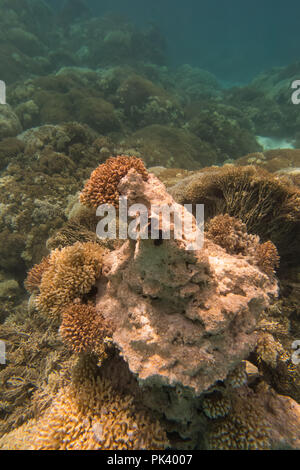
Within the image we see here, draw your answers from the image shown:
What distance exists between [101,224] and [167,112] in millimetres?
14551

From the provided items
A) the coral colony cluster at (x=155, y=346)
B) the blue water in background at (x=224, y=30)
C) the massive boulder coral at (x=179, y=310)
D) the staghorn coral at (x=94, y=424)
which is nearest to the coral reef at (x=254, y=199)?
the coral colony cluster at (x=155, y=346)

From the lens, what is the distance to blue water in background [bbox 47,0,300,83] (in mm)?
51875

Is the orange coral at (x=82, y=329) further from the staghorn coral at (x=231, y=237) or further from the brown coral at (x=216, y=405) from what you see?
the staghorn coral at (x=231, y=237)

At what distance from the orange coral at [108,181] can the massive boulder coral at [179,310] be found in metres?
0.18

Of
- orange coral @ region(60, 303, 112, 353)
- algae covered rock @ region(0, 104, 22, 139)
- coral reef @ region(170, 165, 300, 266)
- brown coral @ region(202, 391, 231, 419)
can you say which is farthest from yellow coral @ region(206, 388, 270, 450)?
algae covered rock @ region(0, 104, 22, 139)

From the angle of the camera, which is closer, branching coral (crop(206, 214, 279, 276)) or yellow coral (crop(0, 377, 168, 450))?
yellow coral (crop(0, 377, 168, 450))

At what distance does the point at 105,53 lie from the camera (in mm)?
28156

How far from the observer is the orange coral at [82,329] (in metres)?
2.52

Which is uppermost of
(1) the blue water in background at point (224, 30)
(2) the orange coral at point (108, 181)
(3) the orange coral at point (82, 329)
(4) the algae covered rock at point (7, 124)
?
(1) the blue water in background at point (224, 30)

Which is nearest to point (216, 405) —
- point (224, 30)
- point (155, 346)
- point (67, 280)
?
point (155, 346)

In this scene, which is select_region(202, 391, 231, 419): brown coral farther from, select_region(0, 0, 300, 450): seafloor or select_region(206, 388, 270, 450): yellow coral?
select_region(206, 388, 270, 450): yellow coral

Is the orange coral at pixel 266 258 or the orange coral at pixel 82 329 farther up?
the orange coral at pixel 266 258

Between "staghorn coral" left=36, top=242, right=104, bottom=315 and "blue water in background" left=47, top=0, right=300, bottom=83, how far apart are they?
5306 cm
